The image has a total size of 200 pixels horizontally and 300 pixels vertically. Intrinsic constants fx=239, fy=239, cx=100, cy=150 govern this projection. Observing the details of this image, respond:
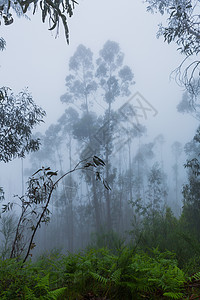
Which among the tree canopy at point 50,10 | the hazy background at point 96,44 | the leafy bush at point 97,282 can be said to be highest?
the hazy background at point 96,44

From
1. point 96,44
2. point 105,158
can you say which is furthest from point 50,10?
point 96,44

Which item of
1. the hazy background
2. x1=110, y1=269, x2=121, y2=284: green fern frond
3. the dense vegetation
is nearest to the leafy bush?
x1=110, y1=269, x2=121, y2=284: green fern frond

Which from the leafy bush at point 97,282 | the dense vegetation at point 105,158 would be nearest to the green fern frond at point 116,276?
the leafy bush at point 97,282

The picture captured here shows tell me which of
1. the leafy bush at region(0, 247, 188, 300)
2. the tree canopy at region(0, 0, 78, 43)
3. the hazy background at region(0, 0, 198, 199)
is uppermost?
the hazy background at region(0, 0, 198, 199)

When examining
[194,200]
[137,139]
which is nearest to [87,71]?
[137,139]

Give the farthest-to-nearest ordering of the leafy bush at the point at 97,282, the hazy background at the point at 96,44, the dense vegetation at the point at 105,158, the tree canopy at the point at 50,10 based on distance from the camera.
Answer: the hazy background at the point at 96,44 → the dense vegetation at the point at 105,158 → the tree canopy at the point at 50,10 → the leafy bush at the point at 97,282

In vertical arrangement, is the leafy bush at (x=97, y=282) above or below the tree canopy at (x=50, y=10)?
below

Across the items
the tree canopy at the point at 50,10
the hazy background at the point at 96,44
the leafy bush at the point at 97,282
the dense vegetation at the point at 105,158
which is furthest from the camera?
the hazy background at the point at 96,44

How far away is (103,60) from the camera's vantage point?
15234 millimetres

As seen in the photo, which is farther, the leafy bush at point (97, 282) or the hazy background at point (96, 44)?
the hazy background at point (96, 44)

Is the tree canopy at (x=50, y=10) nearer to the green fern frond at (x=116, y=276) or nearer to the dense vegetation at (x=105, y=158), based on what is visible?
the green fern frond at (x=116, y=276)

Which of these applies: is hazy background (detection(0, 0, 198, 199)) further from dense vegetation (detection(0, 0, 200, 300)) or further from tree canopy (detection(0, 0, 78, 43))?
tree canopy (detection(0, 0, 78, 43))

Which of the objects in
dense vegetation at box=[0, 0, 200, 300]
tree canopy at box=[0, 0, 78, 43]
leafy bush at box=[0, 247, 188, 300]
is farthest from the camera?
dense vegetation at box=[0, 0, 200, 300]

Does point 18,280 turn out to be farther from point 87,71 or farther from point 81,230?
point 87,71
